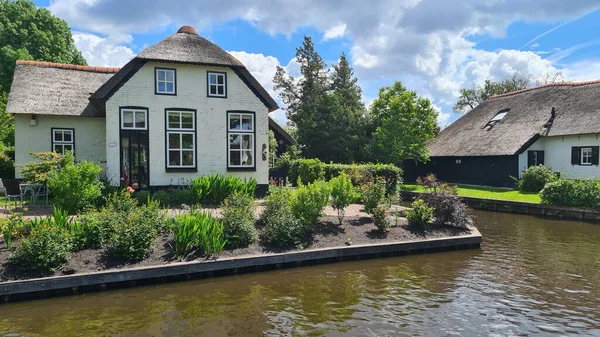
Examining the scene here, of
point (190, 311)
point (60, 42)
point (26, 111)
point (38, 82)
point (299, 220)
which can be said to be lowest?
point (190, 311)

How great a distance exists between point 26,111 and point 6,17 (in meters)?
22.1

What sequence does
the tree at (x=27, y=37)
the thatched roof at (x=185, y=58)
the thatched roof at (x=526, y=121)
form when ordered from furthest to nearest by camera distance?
the tree at (x=27, y=37), the thatched roof at (x=526, y=121), the thatched roof at (x=185, y=58)

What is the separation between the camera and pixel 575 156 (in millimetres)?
24297

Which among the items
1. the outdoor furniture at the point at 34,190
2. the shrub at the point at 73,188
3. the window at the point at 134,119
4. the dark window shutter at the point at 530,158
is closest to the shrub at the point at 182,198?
the shrub at the point at 73,188

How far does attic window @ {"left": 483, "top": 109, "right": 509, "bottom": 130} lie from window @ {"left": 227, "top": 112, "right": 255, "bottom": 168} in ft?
66.2

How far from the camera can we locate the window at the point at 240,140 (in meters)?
17.0

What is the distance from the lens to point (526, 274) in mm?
9195

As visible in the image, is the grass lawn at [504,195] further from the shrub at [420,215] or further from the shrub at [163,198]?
the shrub at [163,198]

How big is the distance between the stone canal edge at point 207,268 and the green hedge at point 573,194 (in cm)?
856

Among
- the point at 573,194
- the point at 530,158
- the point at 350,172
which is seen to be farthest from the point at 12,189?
the point at 530,158

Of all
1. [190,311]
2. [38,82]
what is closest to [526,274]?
[190,311]

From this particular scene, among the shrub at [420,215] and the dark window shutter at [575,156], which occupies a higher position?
the dark window shutter at [575,156]

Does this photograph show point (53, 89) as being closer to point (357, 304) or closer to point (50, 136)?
point (50, 136)

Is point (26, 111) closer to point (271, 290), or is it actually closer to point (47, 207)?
point (47, 207)
